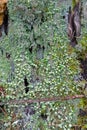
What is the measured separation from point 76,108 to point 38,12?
52 centimetres

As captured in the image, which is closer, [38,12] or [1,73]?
[38,12]

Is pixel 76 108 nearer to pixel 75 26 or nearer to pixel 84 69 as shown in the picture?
pixel 84 69

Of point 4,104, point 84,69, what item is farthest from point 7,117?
point 84,69

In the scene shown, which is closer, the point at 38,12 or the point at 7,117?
the point at 38,12

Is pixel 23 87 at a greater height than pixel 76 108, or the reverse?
pixel 23 87

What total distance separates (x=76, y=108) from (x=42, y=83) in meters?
0.22

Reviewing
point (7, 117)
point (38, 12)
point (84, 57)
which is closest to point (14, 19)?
point (38, 12)

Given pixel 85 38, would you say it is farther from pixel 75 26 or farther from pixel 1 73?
pixel 1 73

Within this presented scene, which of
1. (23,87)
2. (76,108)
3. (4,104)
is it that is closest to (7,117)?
(4,104)

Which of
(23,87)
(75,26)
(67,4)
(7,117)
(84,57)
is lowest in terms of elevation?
(7,117)

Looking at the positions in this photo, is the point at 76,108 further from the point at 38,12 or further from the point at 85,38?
the point at 38,12

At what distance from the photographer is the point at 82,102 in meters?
1.59

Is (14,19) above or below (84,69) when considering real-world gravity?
above

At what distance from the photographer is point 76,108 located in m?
1.59
